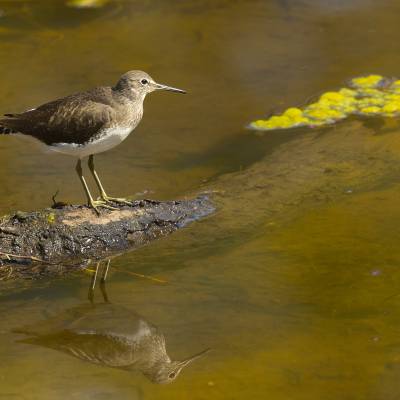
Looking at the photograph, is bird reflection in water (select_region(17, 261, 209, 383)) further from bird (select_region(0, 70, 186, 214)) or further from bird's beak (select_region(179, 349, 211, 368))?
bird (select_region(0, 70, 186, 214))

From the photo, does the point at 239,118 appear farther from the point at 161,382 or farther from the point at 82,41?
the point at 161,382

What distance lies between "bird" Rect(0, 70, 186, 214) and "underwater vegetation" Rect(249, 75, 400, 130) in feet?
6.93

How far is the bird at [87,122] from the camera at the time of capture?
6516 millimetres

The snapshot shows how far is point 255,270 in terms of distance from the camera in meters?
6.02

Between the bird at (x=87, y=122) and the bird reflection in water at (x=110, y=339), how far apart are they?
3.37 feet

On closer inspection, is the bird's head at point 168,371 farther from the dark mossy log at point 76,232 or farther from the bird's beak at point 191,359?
the dark mossy log at point 76,232

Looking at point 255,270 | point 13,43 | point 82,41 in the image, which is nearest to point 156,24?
point 82,41

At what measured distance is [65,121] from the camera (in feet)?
21.6

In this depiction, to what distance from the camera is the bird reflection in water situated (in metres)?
5.05

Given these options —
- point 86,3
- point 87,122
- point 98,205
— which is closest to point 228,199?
point 98,205

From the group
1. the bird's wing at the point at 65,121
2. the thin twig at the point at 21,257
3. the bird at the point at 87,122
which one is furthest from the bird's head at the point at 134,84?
the thin twig at the point at 21,257

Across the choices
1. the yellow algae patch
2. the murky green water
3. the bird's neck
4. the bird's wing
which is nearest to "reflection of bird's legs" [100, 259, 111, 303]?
the murky green water

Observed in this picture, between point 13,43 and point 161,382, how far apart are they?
671 cm

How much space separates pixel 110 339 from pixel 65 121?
6.19 ft
